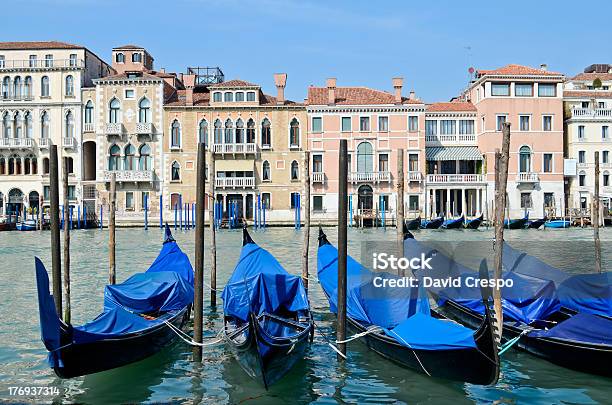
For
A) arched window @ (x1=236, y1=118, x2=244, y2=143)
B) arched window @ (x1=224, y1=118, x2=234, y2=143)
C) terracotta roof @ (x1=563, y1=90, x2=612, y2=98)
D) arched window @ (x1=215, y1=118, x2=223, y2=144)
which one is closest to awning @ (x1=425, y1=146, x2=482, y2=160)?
terracotta roof @ (x1=563, y1=90, x2=612, y2=98)

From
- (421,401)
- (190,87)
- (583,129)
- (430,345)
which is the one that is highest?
(190,87)

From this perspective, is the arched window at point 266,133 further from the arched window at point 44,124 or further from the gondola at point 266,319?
the gondola at point 266,319

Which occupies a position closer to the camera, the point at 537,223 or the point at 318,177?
the point at 537,223

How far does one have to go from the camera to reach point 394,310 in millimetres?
6219

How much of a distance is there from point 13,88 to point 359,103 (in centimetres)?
1423

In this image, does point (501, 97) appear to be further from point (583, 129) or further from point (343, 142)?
point (343, 142)

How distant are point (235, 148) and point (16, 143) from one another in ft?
29.5

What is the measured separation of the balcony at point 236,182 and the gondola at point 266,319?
2006 cm

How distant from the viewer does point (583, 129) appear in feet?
90.9

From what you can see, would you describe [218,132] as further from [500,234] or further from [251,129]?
[500,234]

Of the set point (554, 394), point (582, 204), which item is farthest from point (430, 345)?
point (582, 204)

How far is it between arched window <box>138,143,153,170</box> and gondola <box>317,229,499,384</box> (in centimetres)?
2131

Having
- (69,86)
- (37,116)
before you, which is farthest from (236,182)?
(37,116)

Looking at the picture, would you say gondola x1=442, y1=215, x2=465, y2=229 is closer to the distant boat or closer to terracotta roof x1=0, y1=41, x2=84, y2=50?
the distant boat
